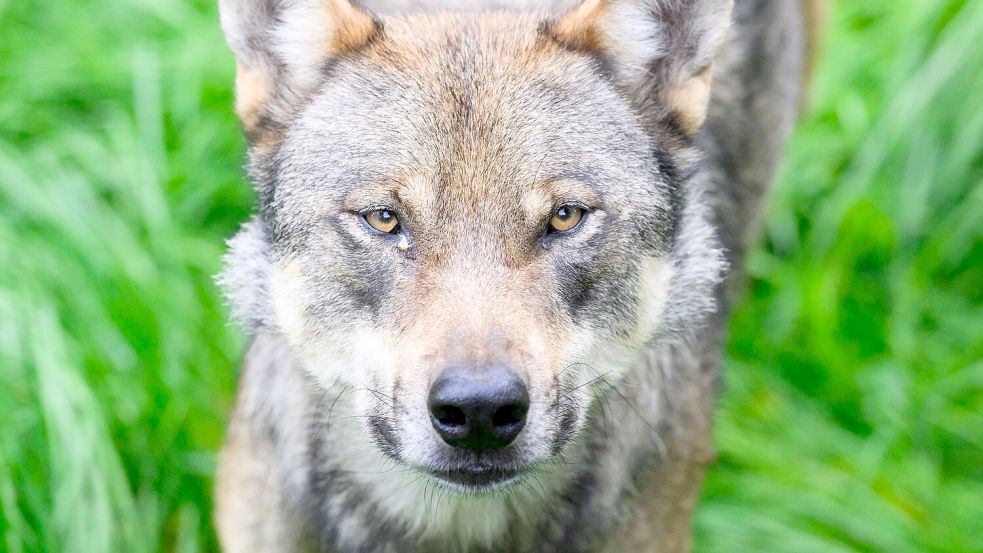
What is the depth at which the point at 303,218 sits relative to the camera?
3.29 metres

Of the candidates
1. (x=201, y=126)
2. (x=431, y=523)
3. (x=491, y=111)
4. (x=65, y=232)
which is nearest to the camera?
(x=491, y=111)

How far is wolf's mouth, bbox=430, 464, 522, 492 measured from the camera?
298 centimetres

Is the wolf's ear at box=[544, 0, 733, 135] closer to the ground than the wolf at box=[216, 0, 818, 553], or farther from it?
farther from it

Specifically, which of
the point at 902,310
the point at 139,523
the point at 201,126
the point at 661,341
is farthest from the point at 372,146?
the point at 902,310

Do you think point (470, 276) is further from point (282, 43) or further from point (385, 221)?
point (282, 43)

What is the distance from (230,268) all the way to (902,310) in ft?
11.2

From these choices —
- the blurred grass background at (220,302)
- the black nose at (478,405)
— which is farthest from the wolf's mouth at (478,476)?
the blurred grass background at (220,302)

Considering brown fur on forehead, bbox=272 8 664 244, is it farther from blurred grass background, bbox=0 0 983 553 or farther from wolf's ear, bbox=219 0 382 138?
blurred grass background, bbox=0 0 983 553

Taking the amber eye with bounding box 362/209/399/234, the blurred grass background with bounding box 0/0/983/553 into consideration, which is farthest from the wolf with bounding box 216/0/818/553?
the blurred grass background with bounding box 0/0/983/553

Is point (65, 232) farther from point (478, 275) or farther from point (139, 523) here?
point (478, 275)

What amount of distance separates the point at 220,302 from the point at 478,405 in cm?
242

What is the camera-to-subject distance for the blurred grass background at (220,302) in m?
4.27

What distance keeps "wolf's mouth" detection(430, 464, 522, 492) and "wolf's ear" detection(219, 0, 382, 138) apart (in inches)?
47.7

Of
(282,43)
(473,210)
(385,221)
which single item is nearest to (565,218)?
(473,210)
